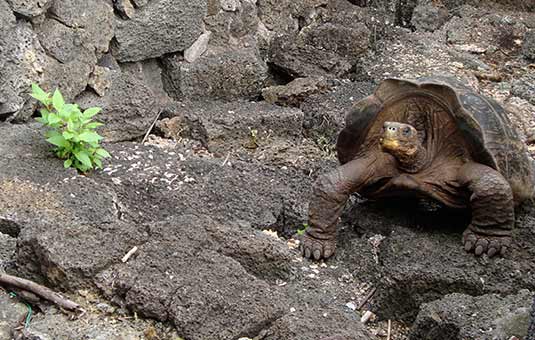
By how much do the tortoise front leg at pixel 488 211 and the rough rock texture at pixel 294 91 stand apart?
1694 millimetres

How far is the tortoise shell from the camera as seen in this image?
371 centimetres

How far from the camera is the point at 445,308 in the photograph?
316 cm

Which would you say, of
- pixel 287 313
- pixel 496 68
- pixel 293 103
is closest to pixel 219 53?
pixel 293 103

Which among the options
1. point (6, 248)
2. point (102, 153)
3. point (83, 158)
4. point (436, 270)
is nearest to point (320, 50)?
point (102, 153)

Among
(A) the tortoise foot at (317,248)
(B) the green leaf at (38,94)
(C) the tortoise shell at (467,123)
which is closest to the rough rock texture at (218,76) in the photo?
(B) the green leaf at (38,94)

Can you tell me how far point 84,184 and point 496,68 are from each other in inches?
124

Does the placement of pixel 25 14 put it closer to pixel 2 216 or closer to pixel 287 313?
pixel 2 216

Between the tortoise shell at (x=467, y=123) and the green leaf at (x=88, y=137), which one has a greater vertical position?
the tortoise shell at (x=467, y=123)

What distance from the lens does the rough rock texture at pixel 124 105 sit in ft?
15.4

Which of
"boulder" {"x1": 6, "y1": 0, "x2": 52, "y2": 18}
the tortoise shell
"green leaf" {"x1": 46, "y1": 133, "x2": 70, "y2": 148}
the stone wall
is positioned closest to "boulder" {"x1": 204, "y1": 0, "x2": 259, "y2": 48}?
the stone wall

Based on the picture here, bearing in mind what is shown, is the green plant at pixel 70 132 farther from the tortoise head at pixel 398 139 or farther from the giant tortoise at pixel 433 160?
the tortoise head at pixel 398 139

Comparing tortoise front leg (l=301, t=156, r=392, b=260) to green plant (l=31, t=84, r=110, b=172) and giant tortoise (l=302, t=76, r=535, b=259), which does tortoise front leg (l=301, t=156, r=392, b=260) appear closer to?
giant tortoise (l=302, t=76, r=535, b=259)

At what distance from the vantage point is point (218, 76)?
17.4ft

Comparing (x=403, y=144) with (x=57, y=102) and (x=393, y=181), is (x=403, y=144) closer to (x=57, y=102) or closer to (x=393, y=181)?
(x=393, y=181)
